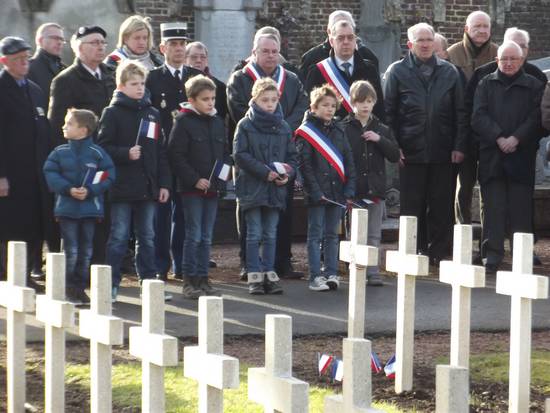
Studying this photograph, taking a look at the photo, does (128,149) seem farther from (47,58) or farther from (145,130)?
(47,58)

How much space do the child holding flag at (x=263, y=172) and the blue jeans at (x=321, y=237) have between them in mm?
360

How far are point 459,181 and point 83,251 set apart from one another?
13.5ft

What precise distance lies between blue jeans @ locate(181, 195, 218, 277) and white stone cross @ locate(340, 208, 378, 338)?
2.36m

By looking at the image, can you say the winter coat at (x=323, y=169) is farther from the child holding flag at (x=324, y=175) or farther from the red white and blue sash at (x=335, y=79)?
the red white and blue sash at (x=335, y=79)

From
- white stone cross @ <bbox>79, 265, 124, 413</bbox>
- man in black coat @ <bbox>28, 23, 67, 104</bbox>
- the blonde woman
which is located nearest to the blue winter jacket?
the blonde woman

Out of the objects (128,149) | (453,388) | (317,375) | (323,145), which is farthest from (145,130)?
(453,388)

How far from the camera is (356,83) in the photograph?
11.6 m

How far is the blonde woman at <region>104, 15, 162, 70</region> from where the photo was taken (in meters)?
11.4

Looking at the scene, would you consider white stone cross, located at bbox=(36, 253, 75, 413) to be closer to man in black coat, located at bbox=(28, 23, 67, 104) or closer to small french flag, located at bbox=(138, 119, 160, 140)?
small french flag, located at bbox=(138, 119, 160, 140)

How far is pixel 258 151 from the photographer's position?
10.9m

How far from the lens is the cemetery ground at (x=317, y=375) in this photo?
7.41 metres

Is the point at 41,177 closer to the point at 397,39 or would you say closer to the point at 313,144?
the point at 313,144

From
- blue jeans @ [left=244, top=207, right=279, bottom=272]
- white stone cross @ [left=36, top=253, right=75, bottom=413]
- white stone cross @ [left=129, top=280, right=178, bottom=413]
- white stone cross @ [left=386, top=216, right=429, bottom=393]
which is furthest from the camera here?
blue jeans @ [left=244, top=207, right=279, bottom=272]

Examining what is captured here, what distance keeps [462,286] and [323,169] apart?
3.93 m
